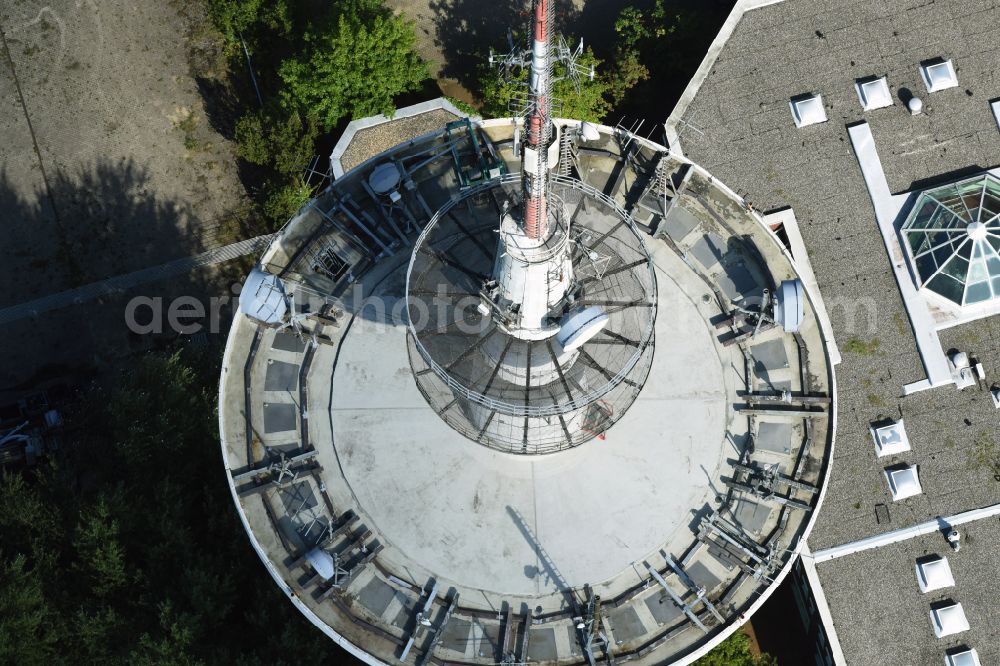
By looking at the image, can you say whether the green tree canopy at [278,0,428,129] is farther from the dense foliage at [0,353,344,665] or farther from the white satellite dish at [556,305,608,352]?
the white satellite dish at [556,305,608,352]

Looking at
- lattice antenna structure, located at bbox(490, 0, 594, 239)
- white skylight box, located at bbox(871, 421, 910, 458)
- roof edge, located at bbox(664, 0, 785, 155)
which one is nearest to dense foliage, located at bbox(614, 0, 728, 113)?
roof edge, located at bbox(664, 0, 785, 155)

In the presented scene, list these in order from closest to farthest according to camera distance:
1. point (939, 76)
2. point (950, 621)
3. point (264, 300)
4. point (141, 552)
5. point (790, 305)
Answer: point (790, 305), point (264, 300), point (950, 621), point (939, 76), point (141, 552)

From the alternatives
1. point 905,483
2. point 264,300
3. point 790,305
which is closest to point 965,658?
point 905,483

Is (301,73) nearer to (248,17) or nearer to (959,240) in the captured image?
(248,17)

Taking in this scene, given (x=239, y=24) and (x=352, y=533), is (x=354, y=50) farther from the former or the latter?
(x=352, y=533)

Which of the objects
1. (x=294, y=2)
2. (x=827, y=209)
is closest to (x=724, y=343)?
(x=827, y=209)

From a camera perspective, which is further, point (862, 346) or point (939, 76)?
point (939, 76)
